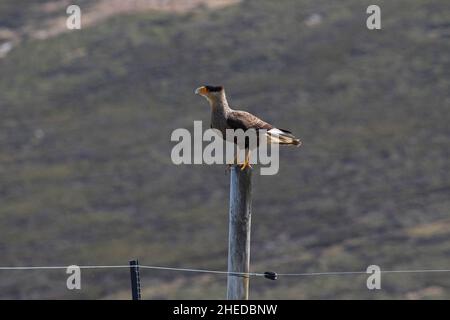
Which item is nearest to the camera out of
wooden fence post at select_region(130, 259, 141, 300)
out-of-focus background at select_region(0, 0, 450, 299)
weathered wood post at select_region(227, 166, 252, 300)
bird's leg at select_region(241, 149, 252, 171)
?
wooden fence post at select_region(130, 259, 141, 300)

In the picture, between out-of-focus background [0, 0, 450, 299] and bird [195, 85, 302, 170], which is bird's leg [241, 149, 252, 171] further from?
out-of-focus background [0, 0, 450, 299]

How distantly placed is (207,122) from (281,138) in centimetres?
6056

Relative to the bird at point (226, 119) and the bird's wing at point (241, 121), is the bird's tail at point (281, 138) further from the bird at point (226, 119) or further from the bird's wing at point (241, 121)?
the bird's wing at point (241, 121)

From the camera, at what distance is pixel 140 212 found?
200 feet

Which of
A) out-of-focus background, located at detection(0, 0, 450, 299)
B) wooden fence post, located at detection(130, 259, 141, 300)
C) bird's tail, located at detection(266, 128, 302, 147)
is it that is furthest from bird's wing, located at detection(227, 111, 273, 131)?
out-of-focus background, located at detection(0, 0, 450, 299)

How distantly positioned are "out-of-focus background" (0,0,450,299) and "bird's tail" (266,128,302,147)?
30.2 meters

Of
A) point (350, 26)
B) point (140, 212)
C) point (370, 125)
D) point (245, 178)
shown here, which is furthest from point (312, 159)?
point (245, 178)

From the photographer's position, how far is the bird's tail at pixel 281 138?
12.8 m

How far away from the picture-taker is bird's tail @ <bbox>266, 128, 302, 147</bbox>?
12.8m

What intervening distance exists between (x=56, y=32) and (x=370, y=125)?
1367 inches

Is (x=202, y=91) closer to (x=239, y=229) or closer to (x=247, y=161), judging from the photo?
(x=247, y=161)

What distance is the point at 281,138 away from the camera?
12945mm
